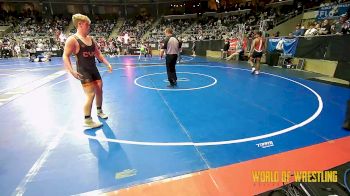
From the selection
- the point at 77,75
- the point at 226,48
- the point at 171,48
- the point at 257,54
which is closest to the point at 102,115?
the point at 77,75

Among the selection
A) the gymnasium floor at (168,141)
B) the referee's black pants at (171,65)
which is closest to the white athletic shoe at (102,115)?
the gymnasium floor at (168,141)

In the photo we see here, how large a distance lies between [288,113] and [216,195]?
132 inches

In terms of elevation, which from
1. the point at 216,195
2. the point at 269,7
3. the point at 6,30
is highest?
the point at 269,7

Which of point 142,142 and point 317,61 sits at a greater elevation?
point 317,61

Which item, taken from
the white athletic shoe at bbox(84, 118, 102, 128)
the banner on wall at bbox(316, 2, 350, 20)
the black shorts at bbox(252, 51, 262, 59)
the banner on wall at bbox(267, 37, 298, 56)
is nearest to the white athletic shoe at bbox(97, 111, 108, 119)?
the white athletic shoe at bbox(84, 118, 102, 128)

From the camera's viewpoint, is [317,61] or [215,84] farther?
[317,61]

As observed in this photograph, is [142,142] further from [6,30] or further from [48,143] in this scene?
[6,30]

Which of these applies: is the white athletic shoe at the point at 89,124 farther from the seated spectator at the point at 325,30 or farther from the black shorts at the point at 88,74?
the seated spectator at the point at 325,30

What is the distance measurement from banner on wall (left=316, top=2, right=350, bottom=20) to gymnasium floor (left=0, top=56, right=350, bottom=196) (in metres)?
11.4

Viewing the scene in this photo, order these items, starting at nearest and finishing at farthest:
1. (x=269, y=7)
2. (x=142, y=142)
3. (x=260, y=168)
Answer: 1. (x=260, y=168)
2. (x=142, y=142)
3. (x=269, y=7)

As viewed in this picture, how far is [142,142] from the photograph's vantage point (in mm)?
3713

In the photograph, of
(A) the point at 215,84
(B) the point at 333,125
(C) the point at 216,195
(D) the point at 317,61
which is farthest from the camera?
(D) the point at 317,61

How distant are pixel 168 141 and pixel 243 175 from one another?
138 cm

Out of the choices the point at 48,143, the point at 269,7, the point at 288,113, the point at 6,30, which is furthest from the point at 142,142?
the point at 6,30
